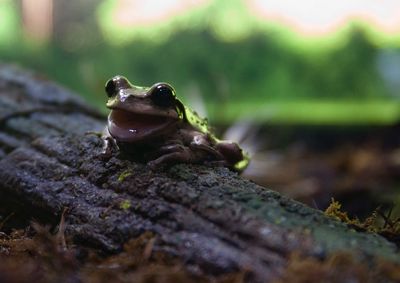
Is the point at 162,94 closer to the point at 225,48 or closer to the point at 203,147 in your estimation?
the point at 203,147

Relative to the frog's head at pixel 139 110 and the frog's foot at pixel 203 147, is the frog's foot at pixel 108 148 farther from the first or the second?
the frog's foot at pixel 203 147

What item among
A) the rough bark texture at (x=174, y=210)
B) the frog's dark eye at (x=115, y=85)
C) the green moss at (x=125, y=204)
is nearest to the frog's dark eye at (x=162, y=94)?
the frog's dark eye at (x=115, y=85)

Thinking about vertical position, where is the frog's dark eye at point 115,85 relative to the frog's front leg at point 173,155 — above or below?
above

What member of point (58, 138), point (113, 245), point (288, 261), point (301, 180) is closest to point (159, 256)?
point (113, 245)

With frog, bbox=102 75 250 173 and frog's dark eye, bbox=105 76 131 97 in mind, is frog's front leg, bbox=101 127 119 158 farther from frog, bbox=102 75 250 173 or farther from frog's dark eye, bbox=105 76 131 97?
frog's dark eye, bbox=105 76 131 97

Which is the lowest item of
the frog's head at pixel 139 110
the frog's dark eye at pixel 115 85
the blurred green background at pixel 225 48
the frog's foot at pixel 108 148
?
the frog's foot at pixel 108 148

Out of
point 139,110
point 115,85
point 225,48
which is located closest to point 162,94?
point 139,110

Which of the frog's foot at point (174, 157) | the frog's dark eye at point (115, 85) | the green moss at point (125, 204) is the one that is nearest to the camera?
the green moss at point (125, 204)
